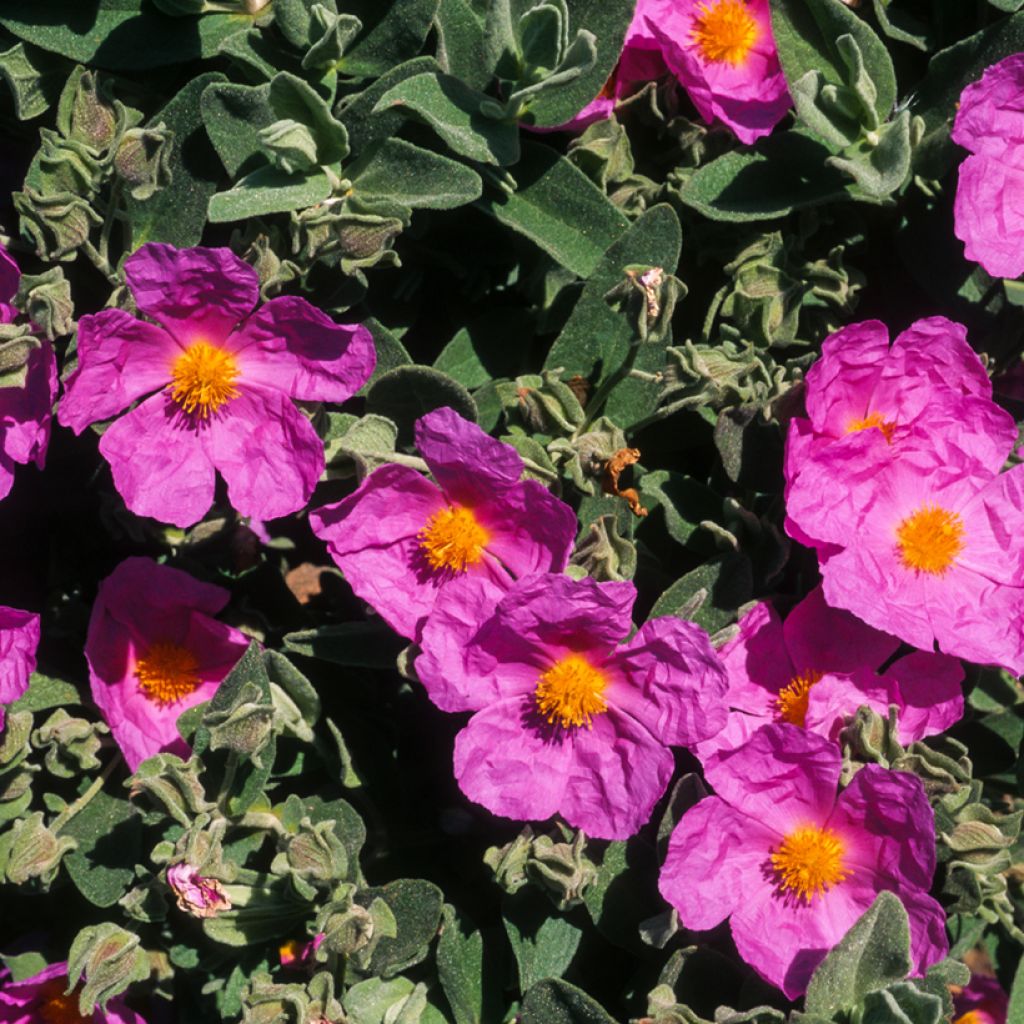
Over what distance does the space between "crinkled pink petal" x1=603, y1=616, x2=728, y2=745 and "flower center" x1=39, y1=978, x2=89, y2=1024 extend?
1041mm

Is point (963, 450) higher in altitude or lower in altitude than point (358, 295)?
lower

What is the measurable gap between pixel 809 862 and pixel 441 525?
0.72m

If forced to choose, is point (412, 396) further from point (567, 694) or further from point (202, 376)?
point (567, 694)

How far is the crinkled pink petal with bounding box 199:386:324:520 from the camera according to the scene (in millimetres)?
1796

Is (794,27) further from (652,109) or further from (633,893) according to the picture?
(633,893)

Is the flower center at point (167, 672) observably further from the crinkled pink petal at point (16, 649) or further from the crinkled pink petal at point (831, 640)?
the crinkled pink petal at point (831, 640)

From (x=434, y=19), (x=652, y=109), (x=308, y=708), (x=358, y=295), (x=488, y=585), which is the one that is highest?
(x=434, y=19)

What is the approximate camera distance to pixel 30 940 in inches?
85.5

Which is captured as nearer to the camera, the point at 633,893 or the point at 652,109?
the point at 633,893

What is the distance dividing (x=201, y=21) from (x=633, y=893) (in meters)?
1.47

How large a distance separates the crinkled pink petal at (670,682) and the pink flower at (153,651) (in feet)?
2.11

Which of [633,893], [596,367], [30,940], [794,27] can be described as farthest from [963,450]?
[30,940]

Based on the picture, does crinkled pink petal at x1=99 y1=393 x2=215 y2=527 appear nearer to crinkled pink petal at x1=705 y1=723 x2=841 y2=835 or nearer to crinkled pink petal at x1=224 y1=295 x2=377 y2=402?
crinkled pink petal at x1=224 y1=295 x2=377 y2=402

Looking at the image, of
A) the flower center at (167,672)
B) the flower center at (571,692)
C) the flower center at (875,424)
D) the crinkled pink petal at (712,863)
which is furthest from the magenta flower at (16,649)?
the flower center at (875,424)
